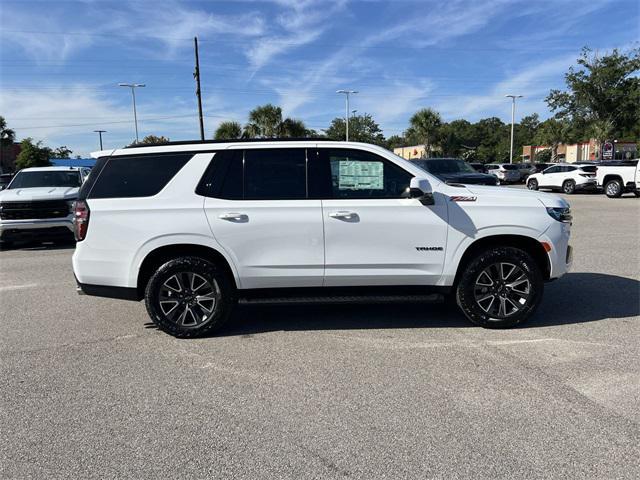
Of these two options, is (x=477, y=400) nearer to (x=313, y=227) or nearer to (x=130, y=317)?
(x=313, y=227)

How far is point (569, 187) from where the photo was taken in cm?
2572

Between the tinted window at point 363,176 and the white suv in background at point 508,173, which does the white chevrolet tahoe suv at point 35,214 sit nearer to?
the tinted window at point 363,176

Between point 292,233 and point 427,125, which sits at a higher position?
point 427,125

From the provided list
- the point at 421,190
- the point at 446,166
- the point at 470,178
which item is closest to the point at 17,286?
the point at 421,190

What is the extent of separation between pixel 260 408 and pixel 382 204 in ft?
7.44

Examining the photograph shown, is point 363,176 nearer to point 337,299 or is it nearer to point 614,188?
point 337,299

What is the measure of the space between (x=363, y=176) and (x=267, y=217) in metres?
1.03

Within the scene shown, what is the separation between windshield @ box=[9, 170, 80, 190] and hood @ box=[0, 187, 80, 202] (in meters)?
0.54

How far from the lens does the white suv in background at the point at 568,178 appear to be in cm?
2477

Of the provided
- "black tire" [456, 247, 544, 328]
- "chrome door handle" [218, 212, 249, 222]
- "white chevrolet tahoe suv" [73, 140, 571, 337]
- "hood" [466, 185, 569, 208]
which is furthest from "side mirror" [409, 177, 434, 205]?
"chrome door handle" [218, 212, 249, 222]

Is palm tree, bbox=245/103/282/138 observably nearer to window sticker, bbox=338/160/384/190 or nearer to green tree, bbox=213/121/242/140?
green tree, bbox=213/121/242/140

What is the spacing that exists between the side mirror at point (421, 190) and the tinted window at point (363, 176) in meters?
0.14

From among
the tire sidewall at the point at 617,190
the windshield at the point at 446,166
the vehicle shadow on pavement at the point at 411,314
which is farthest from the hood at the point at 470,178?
the vehicle shadow on pavement at the point at 411,314

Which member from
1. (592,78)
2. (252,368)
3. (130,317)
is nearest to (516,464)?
(252,368)
